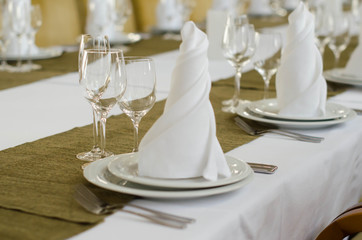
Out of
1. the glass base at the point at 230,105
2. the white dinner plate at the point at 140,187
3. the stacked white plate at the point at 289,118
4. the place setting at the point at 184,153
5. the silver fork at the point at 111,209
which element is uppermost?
the place setting at the point at 184,153

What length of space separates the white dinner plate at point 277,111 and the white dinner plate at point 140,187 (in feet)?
1.48

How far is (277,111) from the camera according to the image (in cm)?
156

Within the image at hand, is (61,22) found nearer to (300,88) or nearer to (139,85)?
(300,88)

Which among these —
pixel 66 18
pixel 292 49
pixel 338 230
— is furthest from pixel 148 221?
pixel 66 18

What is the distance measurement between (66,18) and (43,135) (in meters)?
2.45

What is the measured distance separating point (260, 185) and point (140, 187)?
0.21 meters

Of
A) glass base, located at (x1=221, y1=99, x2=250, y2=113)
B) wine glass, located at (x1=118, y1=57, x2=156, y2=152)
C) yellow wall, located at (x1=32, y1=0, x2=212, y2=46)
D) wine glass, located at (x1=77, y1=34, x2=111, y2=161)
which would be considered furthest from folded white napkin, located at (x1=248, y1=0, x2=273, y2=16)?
wine glass, located at (x1=118, y1=57, x2=156, y2=152)

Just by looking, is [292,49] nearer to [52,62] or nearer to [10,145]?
[10,145]

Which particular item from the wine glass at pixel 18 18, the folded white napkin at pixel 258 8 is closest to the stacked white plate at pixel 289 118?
the wine glass at pixel 18 18

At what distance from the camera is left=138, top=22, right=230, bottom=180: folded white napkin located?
102 cm

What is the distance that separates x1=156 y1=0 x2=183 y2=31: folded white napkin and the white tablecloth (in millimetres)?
1703

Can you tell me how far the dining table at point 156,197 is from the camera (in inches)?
35.5

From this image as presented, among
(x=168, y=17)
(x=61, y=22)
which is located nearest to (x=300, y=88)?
(x=168, y=17)

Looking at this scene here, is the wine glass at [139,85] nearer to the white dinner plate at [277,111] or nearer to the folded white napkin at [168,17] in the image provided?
the white dinner plate at [277,111]
